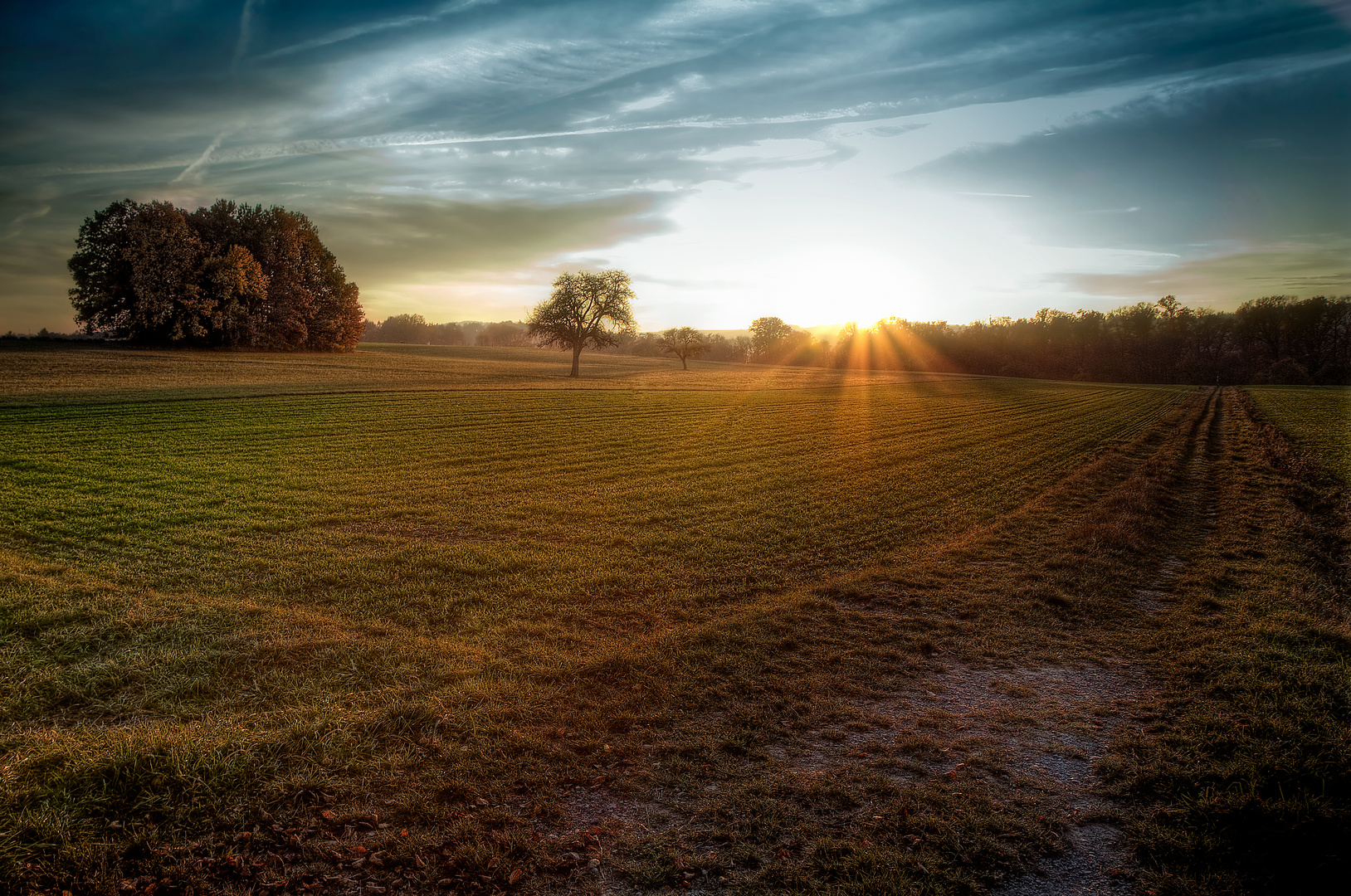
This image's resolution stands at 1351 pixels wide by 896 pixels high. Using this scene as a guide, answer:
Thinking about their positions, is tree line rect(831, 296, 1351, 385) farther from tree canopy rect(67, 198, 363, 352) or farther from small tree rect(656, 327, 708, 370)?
tree canopy rect(67, 198, 363, 352)

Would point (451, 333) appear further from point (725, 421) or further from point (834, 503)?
point (834, 503)

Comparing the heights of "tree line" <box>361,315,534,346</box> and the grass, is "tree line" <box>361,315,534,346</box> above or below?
above

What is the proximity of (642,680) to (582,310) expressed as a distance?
60011 millimetres

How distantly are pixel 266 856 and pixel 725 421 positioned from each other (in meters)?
27.7

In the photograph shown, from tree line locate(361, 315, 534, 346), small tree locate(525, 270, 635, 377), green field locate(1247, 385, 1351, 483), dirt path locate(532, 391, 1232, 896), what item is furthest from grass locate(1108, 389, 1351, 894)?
tree line locate(361, 315, 534, 346)

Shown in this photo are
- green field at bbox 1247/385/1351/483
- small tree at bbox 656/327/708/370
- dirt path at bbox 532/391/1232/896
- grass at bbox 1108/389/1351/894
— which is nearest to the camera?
grass at bbox 1108/389/1351/894

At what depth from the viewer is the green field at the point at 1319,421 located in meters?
21.9

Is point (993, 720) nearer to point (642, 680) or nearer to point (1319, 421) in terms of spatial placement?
point (642, 680)

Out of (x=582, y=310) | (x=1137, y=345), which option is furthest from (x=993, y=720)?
(x=1137, y=345)

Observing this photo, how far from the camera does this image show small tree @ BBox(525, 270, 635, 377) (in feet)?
209

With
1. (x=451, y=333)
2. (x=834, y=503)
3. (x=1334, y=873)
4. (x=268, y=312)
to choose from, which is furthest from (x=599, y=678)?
(x=451, y=333)

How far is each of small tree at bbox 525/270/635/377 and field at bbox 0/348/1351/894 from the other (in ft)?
158

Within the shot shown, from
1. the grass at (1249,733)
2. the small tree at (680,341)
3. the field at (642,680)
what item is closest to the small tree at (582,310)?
the small tree at (680,341)

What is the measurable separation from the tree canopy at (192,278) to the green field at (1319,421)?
6879cm
